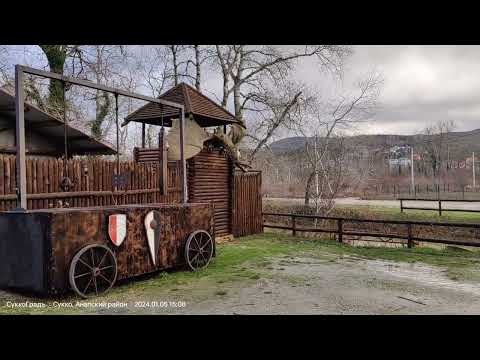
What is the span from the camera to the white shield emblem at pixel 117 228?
6.00 meters

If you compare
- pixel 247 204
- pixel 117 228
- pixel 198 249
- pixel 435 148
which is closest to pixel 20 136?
pixel 117 228

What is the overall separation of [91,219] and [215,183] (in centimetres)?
684

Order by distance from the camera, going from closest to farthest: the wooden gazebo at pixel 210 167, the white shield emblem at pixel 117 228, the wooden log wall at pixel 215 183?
the white shield emblem at pixel 117 228, the wooden log wall at pixel 215 183, the wooden gazebo at pixel 210 167

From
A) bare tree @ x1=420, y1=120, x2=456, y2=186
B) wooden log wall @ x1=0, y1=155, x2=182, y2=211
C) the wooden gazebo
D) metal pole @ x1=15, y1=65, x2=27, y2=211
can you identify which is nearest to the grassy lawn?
the wooden gazebo

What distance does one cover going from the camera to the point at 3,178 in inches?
256

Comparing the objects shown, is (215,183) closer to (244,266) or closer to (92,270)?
(244,266)

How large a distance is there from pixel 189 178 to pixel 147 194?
2.08 meters

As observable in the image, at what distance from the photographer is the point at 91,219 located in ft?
18.7

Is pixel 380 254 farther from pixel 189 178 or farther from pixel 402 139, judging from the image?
pixel 402 139

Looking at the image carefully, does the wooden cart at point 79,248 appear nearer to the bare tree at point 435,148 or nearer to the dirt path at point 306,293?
the dirt path at point 306,293

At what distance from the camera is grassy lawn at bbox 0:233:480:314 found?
5848 mm

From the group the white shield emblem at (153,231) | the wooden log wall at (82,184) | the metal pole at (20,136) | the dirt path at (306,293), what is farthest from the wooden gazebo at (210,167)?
the metal pole at (20,136)

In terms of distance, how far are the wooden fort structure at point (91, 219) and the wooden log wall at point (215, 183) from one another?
54 mm

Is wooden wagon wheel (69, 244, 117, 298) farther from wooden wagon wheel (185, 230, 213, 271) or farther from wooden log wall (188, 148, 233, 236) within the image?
wooden log wall (188, 148, 233, 236)
